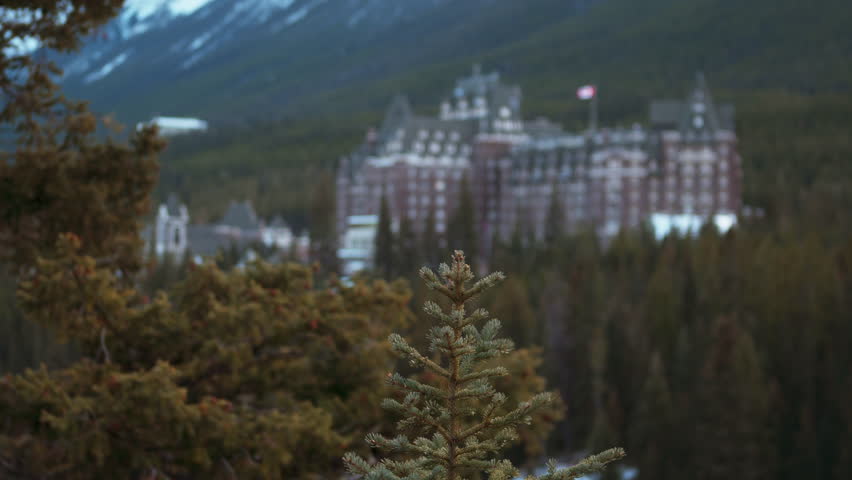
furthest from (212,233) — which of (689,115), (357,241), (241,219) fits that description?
(689,115)

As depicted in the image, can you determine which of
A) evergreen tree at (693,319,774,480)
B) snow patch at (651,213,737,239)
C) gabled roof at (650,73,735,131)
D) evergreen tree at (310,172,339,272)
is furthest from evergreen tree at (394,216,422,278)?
evergreen tree at (693,319,774,480)

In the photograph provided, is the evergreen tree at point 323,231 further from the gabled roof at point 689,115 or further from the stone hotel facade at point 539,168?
the gabled roof at point 689,115

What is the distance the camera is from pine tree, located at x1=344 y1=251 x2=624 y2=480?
22.1 feet

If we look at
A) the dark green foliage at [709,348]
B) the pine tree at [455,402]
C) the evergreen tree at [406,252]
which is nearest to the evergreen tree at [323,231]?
the evergreen tree at [406,252]

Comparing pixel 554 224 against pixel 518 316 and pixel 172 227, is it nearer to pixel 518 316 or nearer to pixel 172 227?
pixel 518 316

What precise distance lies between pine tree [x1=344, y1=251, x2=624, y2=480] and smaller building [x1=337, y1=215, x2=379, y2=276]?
4947 inches

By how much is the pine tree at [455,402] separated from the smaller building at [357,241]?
12566 cm

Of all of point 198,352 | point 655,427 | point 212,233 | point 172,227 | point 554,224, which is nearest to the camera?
point 198,352

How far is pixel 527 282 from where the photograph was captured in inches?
4063

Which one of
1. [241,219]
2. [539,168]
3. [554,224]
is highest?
[539,168]

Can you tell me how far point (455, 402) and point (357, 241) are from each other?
133 metres

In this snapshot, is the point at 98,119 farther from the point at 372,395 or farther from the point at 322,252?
the point at 322,252

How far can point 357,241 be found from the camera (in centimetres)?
14025

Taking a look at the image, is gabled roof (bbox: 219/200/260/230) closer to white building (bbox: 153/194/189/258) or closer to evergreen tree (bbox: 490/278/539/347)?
white building (bbox: 153/194/189/258)
